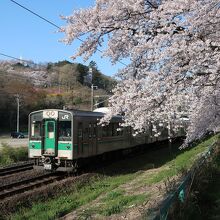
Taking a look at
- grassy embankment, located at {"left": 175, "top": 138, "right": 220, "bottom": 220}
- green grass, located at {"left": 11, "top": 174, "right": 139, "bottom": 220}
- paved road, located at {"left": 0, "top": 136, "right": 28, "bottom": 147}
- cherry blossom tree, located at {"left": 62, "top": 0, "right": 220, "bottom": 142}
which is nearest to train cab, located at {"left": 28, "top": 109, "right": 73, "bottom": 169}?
green grass, located at {"left": 11, "top": 174, "right": 139, "bottom": 220}

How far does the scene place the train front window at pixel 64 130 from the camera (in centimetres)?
1812

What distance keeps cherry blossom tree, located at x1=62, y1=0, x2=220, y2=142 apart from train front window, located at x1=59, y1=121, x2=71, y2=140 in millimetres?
7817

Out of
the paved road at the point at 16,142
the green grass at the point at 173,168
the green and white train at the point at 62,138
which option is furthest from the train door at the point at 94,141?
the paved road at the point at 16,142

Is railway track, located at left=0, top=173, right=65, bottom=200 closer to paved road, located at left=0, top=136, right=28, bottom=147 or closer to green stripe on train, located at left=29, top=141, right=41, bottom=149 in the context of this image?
green stripe on train, located at left=29, top=141, right=41, bottom=149

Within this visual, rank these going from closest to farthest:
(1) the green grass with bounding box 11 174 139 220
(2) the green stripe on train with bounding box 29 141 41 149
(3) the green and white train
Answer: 1. (1) the green grass with bounding box 11 174 139 220
2. (3) the green and white train
3. (2) the green stripe on train with bounding box 29 141 41 149

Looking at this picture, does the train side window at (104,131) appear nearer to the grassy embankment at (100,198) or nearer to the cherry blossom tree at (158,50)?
the grassy embankment at (100,198)

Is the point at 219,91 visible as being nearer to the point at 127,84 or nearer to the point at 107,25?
the point at 127,84

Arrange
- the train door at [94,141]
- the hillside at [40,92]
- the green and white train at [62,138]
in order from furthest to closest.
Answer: the hillside at [40,92], the train door at [94,141], the green and white train at [62,138]

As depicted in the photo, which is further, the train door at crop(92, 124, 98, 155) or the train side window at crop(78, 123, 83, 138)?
the train door at crop(92, 124, 98, 155)

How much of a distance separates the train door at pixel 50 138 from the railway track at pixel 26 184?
1007mm

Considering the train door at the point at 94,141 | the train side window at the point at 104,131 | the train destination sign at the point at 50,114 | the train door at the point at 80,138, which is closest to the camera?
the train door at the point at 80,138

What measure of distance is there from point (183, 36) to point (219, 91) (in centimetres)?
210

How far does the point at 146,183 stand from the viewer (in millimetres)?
14461

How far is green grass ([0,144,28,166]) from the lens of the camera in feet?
81.9
